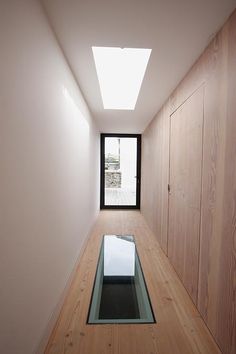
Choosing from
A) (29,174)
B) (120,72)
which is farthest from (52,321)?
(120,72)

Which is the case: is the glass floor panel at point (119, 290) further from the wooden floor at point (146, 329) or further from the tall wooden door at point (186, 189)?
the tall wooden door at point (186, 189)

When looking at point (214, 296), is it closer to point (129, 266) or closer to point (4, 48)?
point (129, 266)

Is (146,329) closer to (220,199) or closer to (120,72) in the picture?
(220,199)

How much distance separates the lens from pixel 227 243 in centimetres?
128

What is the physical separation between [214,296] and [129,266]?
135cm

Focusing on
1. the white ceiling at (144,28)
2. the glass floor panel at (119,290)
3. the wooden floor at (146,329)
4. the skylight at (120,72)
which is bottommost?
the glass floor panel at (119,290)

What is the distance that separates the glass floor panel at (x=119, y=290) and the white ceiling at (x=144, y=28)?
7.87 feet

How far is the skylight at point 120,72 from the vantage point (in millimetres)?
1896

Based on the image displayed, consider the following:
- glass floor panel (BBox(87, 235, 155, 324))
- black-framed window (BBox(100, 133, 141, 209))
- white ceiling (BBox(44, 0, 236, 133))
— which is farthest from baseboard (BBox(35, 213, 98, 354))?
black-framed window (BBox(100, 133, 141, 209))

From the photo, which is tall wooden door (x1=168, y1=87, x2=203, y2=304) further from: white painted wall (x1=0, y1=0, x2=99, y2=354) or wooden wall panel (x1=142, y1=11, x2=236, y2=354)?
white painted wall (x1=0, y1=0, x2=99, y2=354)

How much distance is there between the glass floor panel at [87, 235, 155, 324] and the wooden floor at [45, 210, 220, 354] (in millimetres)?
76

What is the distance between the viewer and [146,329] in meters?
1.55

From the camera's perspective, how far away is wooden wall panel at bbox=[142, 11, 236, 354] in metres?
1.25

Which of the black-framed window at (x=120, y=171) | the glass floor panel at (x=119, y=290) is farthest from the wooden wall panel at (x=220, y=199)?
the black-framed window at (x=120, y=171)
